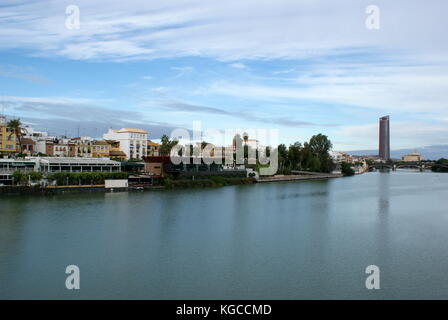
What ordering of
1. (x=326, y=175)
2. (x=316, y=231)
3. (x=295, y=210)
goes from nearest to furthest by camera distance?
(x=316, y=231), (x=295, y=210), (x=326, y=175)

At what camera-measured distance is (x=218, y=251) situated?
8133 mm

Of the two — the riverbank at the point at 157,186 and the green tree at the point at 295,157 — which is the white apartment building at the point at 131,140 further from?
the green tree at the point at 295,157

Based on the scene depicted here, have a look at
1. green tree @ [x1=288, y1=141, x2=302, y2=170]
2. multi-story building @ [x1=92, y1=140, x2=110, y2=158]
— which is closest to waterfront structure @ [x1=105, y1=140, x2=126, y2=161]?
multi-story building @ [x1=92, y1=140, x2=110, y2=158]

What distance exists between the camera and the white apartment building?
31883mm

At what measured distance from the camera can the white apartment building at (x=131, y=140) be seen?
31.9m

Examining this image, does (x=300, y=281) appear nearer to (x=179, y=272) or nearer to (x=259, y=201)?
(x=179, y=272)

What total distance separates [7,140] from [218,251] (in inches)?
792

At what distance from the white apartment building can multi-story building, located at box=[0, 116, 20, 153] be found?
8.51 m

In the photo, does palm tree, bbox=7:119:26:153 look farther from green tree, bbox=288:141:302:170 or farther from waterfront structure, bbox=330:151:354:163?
waterfront structure, bbox=330:151:354:163

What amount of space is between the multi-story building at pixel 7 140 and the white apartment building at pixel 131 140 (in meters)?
8.51

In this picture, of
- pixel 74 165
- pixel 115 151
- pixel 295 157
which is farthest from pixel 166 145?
pixel 295 157

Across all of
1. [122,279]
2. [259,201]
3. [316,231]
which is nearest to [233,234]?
[316,231]

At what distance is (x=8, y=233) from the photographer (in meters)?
9.45
